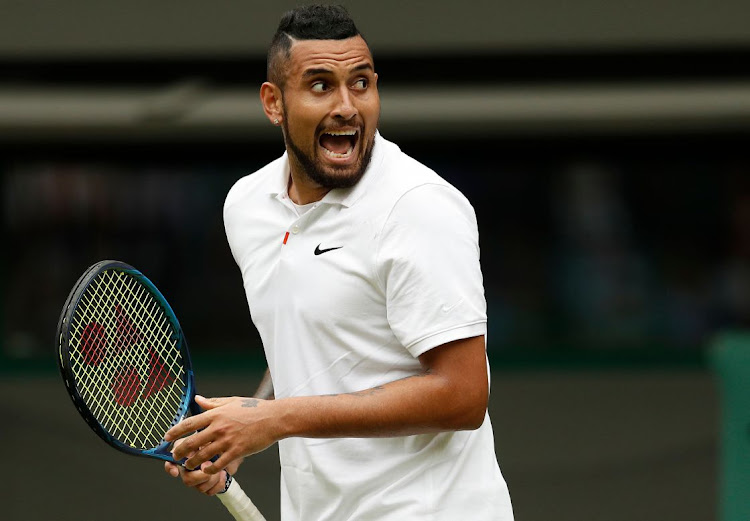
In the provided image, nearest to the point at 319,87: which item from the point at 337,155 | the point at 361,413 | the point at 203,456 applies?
the point at 337,155

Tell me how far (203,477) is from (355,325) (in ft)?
1.56

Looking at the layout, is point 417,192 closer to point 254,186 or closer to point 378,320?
point 378,320

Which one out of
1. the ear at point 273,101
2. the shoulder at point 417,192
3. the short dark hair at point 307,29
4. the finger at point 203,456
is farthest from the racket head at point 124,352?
the shoulder at point 417,192

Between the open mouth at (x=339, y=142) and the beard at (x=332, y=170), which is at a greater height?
the open mouth at (x=339, y=142)

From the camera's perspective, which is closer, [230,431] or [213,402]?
[230,431]

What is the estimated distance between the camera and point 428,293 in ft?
8.11

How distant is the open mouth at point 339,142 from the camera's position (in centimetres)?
264

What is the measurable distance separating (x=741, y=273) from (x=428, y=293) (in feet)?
17.4

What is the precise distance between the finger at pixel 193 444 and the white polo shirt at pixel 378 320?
30 cm

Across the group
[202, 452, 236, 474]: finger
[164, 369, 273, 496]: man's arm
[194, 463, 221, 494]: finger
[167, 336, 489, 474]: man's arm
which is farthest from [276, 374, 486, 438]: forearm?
[194, 463, 221, 494]: finger

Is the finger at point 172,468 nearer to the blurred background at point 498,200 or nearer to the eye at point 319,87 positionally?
A: the eye at point 319,87

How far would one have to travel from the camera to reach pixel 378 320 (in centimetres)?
259

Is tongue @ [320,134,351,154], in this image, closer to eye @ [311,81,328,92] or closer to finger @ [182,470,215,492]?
eye @ [311,81,328,92]

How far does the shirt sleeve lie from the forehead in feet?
1.02
